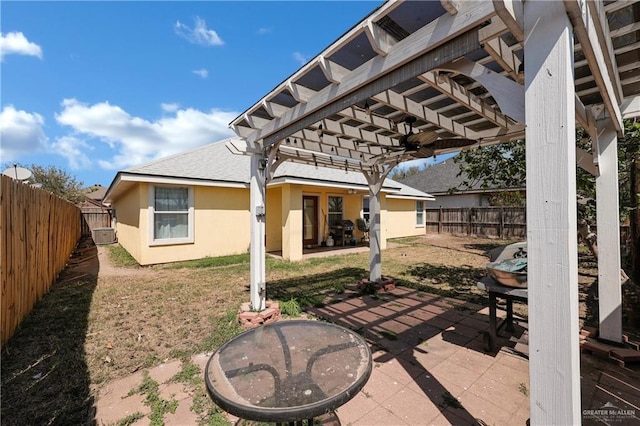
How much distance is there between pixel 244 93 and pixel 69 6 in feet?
23.6

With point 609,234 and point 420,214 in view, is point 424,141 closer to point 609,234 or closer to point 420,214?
point 609,234

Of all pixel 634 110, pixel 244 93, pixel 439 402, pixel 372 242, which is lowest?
pixel 439 402

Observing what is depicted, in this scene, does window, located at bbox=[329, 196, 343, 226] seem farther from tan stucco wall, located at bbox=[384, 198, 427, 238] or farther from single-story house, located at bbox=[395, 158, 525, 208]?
single-story house, located at bbox=[395, 158, 525, 208]

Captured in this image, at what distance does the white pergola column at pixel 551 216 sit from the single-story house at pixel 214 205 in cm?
746

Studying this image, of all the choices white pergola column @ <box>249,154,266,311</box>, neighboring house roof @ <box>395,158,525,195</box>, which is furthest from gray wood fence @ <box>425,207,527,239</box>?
white pergola column @ <box>249,154,266,311</box>

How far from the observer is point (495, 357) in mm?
3033

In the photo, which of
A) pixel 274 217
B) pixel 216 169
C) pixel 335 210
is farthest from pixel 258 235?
pixel 335 210

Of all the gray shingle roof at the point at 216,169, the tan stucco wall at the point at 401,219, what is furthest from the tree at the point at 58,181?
the tan stucco wall at the point at 401,219

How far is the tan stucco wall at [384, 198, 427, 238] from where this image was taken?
49.8 feet

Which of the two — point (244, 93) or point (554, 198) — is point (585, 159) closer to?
point (554, 198)

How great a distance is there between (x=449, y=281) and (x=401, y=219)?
32.0ft

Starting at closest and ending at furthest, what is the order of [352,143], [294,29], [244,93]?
[352,143], [294,29], [244,93]

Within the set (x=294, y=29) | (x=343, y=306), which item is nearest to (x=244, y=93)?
(x=294, y=29)

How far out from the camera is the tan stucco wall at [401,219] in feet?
49.8
